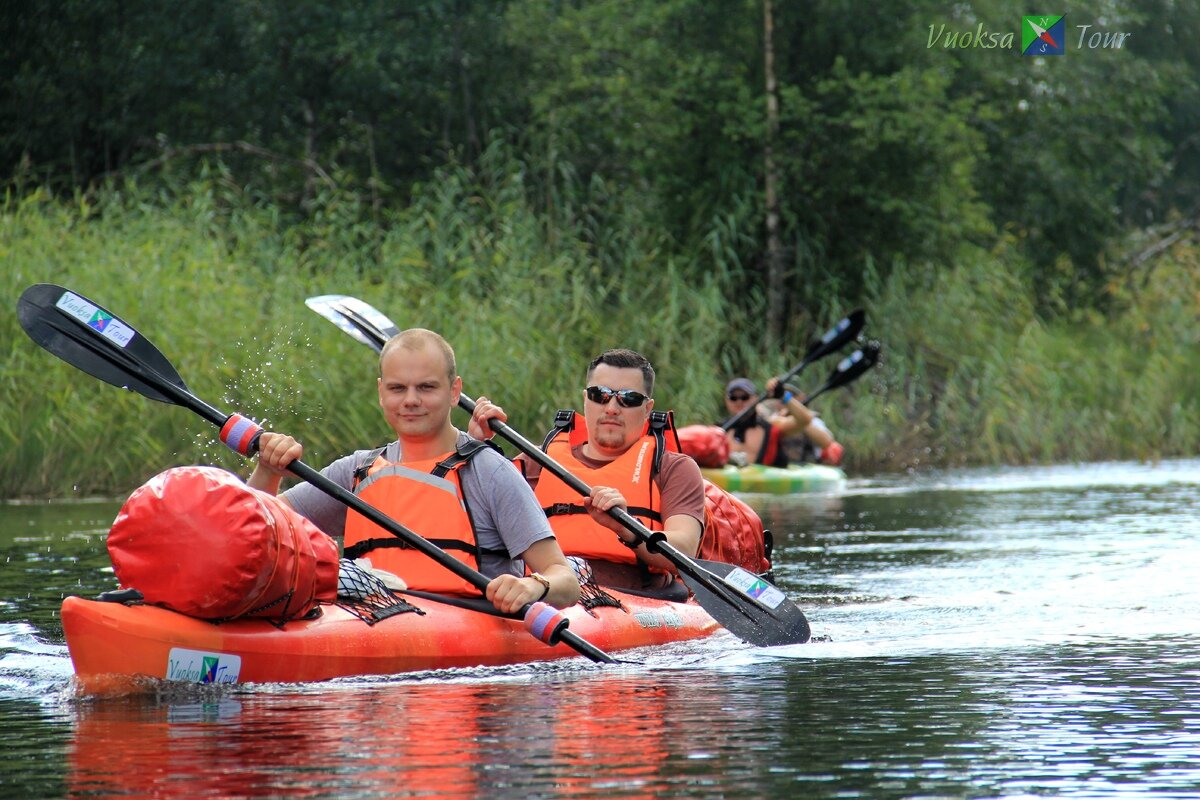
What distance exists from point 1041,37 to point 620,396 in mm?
15045

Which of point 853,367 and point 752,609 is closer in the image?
point 752,609

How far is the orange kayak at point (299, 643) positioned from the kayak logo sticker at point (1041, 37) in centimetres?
1541

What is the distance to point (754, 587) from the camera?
19.7 ft

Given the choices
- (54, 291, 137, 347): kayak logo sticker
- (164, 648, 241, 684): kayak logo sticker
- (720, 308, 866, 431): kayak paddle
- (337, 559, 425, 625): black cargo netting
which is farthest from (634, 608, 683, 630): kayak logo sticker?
(720, 308, 866, 431): kayak paddle

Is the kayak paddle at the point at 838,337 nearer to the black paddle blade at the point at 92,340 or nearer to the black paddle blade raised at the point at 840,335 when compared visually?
the black paddle blade raised at the point at 840,335

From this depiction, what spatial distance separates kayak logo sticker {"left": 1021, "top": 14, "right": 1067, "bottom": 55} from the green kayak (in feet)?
26.8

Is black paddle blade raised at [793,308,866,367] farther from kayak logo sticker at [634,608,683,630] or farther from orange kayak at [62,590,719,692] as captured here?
orange kayak at [62,590,719,692]

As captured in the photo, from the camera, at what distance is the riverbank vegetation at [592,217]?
12.1m

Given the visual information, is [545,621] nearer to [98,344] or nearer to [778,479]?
[98,344]

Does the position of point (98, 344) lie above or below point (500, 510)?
above

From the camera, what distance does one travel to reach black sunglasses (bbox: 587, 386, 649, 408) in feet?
19.8

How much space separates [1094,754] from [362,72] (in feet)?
56.6

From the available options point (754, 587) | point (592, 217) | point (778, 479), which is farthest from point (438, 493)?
point (592, 217)

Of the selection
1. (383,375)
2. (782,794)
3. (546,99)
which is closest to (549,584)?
(383,375)
